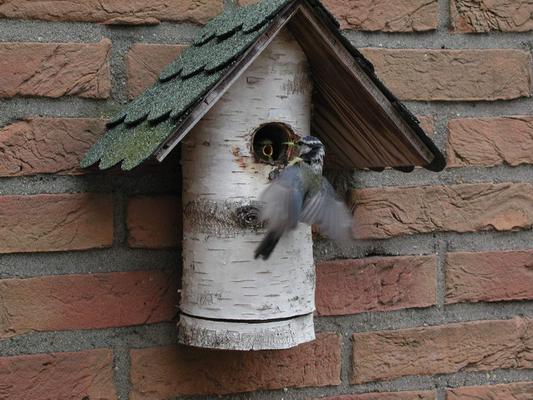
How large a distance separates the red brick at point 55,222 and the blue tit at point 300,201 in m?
0.25

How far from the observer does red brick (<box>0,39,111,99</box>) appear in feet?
3.80

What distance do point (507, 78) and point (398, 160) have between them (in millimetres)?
325

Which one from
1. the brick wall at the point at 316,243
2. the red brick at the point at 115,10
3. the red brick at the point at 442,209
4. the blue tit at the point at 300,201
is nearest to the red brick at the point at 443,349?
the brick wall at the point at 316,243

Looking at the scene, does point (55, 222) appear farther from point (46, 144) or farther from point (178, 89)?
point (178, 89)

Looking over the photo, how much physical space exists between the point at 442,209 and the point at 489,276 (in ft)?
0.42

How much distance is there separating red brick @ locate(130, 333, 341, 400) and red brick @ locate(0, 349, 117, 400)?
40 mm

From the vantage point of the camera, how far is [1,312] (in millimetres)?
1161

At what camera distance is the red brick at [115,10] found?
116 cm

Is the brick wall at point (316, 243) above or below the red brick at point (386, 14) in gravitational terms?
below

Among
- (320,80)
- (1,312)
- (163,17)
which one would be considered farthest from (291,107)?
(1,312)

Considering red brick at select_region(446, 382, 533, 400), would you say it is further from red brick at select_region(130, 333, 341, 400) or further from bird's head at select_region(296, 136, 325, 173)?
bird's head at select_region(296, 136, 325, 173)

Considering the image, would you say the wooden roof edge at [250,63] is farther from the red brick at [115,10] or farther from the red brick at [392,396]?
the red brick at [392,396]

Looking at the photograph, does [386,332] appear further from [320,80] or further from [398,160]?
[320,80]

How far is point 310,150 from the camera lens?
42.5 inches
